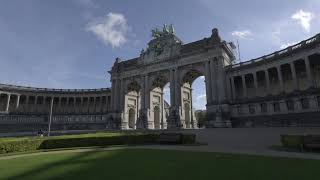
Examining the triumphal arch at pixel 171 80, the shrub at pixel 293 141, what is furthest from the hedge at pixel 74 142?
the triumphal arch at pixel 171 80

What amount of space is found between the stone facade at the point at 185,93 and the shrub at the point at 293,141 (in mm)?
29610

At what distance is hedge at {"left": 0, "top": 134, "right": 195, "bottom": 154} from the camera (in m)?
22.0

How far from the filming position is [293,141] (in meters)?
19.4

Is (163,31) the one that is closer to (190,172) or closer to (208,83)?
(208,83)

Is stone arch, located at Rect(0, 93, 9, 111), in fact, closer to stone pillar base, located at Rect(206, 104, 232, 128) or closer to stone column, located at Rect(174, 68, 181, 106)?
stone column, located at Rect(174, 68, 181, 106)

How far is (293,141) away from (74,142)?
21161 millimetres

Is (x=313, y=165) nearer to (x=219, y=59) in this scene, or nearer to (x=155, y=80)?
(x=219, y=59)

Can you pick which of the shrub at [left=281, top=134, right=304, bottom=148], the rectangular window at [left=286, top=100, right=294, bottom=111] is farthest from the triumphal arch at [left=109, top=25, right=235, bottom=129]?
the shrub at [left=281, top=134, right=304, bottom=148]

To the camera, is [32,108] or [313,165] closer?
[313,165]

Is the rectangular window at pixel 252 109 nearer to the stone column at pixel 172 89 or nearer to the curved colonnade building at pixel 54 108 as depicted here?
the stone column at pixel 172 89

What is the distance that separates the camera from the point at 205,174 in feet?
34.3

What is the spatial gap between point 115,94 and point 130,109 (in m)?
7.59

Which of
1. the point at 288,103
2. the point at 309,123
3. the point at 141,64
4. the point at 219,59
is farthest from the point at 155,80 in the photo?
the point at 309,123

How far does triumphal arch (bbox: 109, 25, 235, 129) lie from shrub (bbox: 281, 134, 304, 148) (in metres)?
36.4
